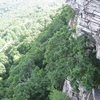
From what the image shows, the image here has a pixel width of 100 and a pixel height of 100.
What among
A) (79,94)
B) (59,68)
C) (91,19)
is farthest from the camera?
(59,68)

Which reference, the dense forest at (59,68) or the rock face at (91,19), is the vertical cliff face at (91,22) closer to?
the rock face at (91,19)

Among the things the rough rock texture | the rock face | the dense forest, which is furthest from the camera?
the rough rock texture

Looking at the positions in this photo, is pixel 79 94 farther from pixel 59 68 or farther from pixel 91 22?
pixel 91 22

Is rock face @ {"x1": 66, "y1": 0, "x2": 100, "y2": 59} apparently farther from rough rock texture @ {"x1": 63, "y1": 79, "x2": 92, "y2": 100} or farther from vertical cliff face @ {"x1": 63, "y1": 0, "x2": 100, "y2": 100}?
rough rock texture @ {"x1": 63, "y1": 79, "x2": 92, "y2": 100}

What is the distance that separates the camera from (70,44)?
23.6 meters

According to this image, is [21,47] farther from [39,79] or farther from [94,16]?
[94,16]

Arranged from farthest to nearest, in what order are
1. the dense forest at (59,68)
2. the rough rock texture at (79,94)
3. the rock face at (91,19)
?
the rough rock texture at (79,94), the dense forest at (59,68), the rock face at (91,19)

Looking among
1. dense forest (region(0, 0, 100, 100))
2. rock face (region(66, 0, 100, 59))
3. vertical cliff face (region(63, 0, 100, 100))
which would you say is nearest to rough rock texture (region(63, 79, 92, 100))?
→ vertical cliff face (region(63, 0, 100, 100))

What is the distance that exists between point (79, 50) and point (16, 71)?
25.3m

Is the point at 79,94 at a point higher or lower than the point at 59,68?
lower

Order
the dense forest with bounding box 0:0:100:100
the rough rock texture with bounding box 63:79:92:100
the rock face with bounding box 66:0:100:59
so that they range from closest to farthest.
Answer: the rock face with bounding box 66:0:100:59 → the dense forest with bounding box 0:0:100:100 → the rough rock texture with bounding box 63:79:92:100

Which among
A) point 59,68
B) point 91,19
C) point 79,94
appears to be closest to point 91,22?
point 91,19

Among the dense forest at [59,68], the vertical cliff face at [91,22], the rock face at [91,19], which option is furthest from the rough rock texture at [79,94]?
the rock face at [91,19]

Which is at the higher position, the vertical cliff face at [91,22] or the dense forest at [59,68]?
the vertical cliff face at [91,22]
